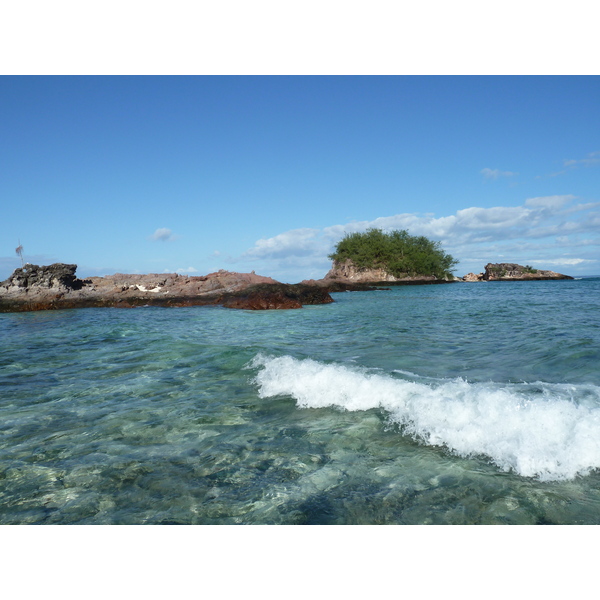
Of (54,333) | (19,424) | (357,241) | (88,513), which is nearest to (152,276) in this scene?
(54,333)

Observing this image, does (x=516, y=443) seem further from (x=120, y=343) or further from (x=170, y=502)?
(x=120, y=343)

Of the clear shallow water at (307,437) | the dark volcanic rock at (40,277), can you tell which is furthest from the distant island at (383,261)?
the clear shallow water at (307,437)

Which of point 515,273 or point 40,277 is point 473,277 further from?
point 40,277

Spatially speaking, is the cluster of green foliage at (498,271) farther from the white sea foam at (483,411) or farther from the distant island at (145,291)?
the white sea foam at (483,411)

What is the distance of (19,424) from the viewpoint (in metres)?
4.50

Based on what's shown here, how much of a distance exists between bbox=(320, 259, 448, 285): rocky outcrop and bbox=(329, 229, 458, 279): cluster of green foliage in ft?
2.35

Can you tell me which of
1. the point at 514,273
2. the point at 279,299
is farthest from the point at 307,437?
the point at 514,273

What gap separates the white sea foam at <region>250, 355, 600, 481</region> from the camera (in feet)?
10.9

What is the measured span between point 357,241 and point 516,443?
7628 centimetres

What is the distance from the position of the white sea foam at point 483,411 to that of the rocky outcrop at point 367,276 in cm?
6471

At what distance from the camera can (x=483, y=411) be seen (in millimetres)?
4145

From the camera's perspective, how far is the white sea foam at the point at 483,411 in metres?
3.32

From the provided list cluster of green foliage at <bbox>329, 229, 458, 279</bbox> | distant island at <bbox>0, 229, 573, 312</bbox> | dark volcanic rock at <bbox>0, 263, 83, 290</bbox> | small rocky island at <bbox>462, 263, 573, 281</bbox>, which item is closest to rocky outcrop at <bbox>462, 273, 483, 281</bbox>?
small rocky island at <bbox>462, 263, 573, 281</bbox>

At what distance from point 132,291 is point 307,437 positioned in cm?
2670
